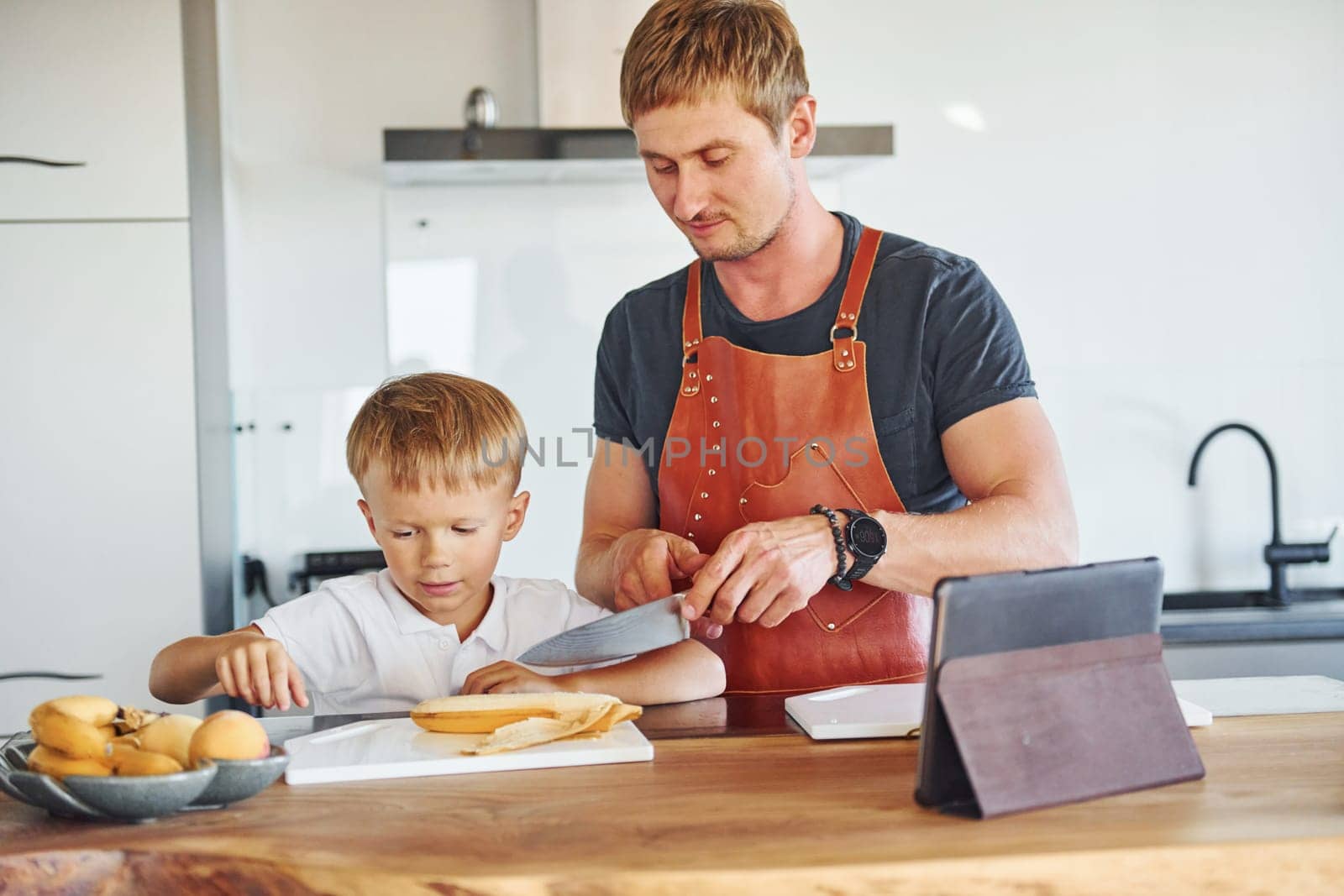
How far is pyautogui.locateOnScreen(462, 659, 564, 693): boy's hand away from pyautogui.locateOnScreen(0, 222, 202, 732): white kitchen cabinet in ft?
5.19

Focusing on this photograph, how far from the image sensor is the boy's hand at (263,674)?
114 cm

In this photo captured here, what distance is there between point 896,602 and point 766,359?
335 mm

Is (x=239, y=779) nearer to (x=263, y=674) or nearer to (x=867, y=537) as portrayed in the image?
(x=263, y=674)

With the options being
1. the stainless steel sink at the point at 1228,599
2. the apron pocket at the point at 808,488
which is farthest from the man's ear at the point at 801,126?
the stainless steel sink at the point at 1228,599

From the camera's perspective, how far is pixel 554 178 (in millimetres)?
2936

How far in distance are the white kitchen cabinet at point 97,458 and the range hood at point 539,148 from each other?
1.70 ft

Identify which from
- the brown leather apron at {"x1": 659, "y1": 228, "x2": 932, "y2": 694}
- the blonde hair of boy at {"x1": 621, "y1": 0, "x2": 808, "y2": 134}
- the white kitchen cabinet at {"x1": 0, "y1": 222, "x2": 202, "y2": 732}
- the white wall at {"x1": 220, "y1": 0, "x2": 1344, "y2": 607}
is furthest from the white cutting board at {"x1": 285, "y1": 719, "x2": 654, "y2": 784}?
the white wall at {"x1": 220, "y1": 0, "x2": 1344, "y2": 607}

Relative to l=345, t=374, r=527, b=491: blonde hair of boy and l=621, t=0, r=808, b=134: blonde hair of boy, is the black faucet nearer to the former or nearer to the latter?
l=621, t=0, r=808, b=134: blonde hair of boy

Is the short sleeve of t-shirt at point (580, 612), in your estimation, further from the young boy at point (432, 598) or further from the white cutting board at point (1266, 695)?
the white cutting board at point (1266, 695)

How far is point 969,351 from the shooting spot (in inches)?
58.3

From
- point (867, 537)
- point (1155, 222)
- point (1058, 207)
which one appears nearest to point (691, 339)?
point (867, 537)

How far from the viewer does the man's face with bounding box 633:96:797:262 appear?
1.46 meters

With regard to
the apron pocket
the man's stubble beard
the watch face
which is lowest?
the watch face

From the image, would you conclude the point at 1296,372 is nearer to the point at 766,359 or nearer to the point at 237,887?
the point at 766,359
